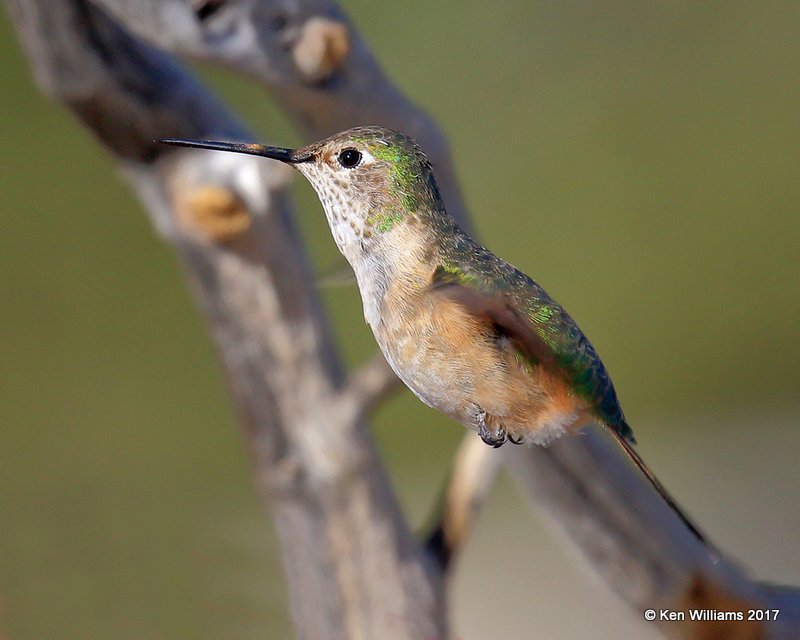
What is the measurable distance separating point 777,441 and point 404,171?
6.90 ft

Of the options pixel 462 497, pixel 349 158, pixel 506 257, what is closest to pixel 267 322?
pixel 462 497

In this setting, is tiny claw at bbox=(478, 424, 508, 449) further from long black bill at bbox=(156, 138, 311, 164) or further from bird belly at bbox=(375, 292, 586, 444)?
long black bill at bbox=(156, 138, 311, 164)

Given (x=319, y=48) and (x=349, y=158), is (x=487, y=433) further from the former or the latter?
(x=319, y=48)

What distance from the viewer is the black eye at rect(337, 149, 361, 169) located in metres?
0.45

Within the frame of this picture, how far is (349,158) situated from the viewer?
0.45 meters

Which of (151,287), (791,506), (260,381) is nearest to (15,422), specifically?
(151,287)

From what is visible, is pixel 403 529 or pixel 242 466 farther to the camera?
pixel 242 466

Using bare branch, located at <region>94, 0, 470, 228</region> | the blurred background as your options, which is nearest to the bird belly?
bare branch, located at <region>94, 0, 470, 228</region>

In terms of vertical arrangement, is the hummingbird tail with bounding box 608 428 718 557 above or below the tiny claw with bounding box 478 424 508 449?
below

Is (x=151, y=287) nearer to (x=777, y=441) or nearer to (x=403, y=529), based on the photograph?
(x=403, y=529)

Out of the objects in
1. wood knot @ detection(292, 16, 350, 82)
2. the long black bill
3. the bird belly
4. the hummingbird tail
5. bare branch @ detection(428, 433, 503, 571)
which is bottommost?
bare branch @ detection(428, 433, 503, 571)

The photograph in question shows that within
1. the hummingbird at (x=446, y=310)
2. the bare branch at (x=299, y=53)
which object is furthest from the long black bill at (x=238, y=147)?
the bare branch at (x=299, y=53)

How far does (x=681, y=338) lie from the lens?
2.09 m

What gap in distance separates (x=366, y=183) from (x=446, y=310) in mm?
88
